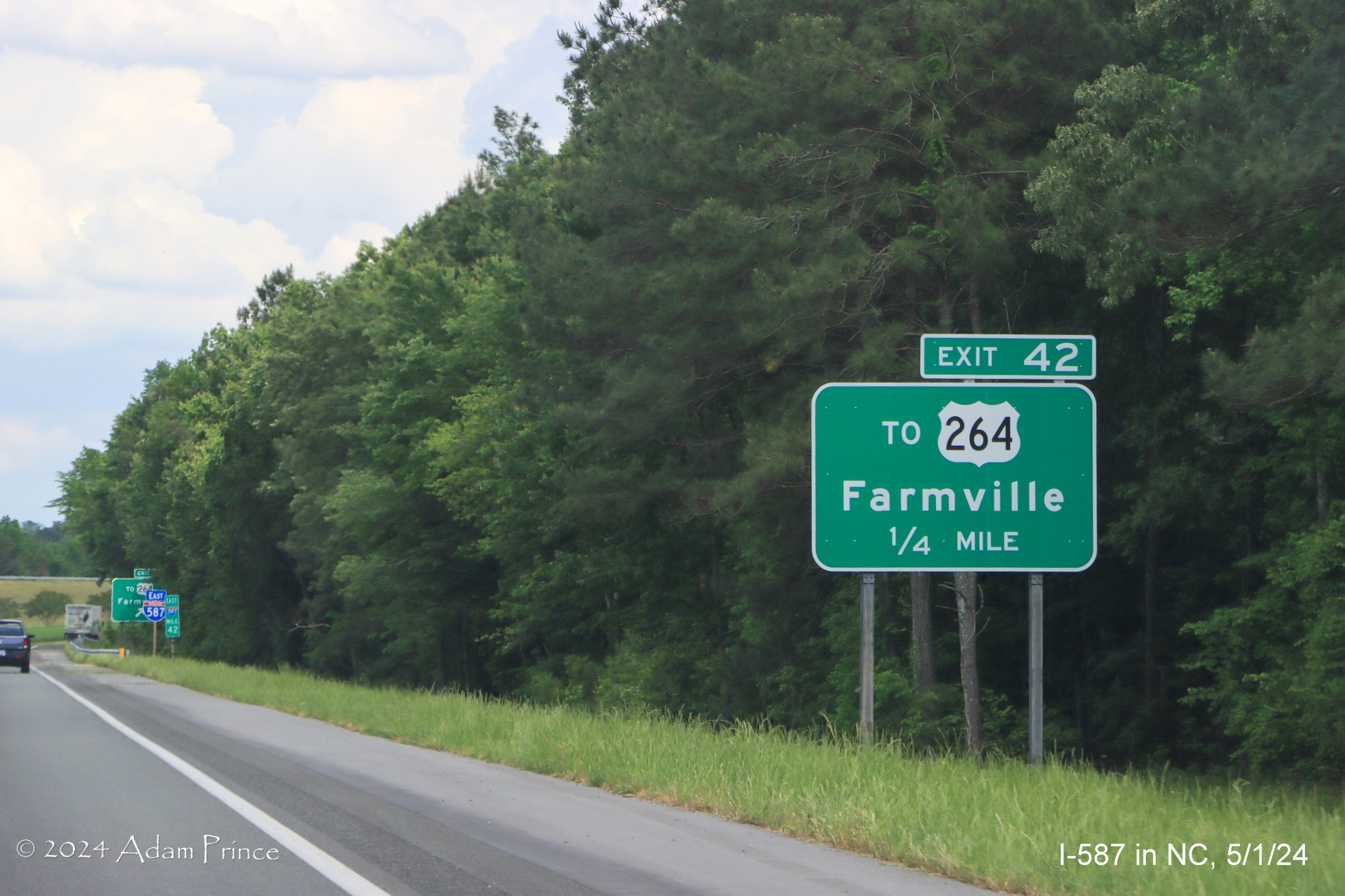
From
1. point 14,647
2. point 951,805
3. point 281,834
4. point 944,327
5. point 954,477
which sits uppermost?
point 944,327

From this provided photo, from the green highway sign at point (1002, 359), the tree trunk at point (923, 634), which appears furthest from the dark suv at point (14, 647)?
the green highway sign at point (1002, 359)

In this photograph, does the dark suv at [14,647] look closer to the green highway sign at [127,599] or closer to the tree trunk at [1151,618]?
the green highway sign at [127,599]

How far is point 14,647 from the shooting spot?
50656 millimetres

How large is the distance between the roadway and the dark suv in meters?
36.3

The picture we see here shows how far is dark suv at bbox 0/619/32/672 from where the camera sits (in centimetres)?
5010

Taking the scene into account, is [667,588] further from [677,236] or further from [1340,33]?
[1340,33]

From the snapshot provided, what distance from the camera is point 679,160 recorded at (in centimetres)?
2905

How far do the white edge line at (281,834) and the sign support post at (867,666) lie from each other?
17.1 ft

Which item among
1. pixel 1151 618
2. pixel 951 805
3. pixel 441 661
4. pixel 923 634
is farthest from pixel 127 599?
pixel 951 805

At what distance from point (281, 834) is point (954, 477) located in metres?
6.56

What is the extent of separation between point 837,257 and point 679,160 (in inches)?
185

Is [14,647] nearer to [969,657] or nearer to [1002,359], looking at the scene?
[969,657]

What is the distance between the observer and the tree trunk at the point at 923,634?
28.4 m

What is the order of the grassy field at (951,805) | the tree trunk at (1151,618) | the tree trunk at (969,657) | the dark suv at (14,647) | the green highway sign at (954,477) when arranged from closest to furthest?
the grassy field at (951,805) < the green highway sign at (954,477) < the tree trunk at (969,657) < the tree trunk at (1151,618) < the dark suv at (14,647)
